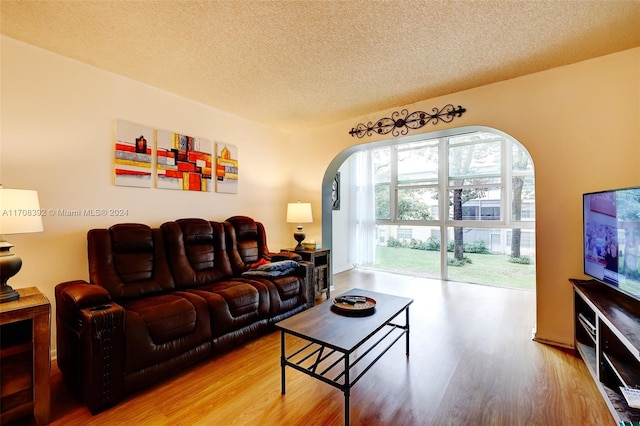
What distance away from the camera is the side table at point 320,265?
11.7 feet

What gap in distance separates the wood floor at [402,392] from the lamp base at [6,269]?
0.71m

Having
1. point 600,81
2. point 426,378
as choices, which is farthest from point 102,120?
point 600,81

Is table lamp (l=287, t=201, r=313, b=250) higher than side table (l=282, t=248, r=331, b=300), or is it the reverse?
table lamp (l=287, t=201, r=313, b=250)

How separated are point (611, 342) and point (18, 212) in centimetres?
374

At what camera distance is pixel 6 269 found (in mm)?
1646

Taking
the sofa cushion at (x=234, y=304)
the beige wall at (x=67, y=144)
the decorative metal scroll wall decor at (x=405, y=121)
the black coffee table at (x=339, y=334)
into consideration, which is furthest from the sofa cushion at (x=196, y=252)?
the decorative metal scroll wall decor at (x=405, y=121)

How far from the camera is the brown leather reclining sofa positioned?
1687 millimetres

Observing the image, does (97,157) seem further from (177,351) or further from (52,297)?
(177,351)

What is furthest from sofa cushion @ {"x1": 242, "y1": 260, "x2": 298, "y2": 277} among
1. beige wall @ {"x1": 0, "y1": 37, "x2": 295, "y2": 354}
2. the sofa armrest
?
the sofa armrest

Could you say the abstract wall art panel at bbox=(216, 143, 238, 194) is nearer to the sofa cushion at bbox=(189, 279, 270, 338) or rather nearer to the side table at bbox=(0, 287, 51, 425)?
the sofa cushion at bbox=(189, 279, 270, 338)

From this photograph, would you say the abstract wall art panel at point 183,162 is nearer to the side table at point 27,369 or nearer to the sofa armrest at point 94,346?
the sofa armrest at point 94,346

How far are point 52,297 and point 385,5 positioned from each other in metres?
3.28

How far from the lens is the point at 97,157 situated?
2.47 m

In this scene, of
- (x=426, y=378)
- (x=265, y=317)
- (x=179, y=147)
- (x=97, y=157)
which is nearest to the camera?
(x=426, y=378)
